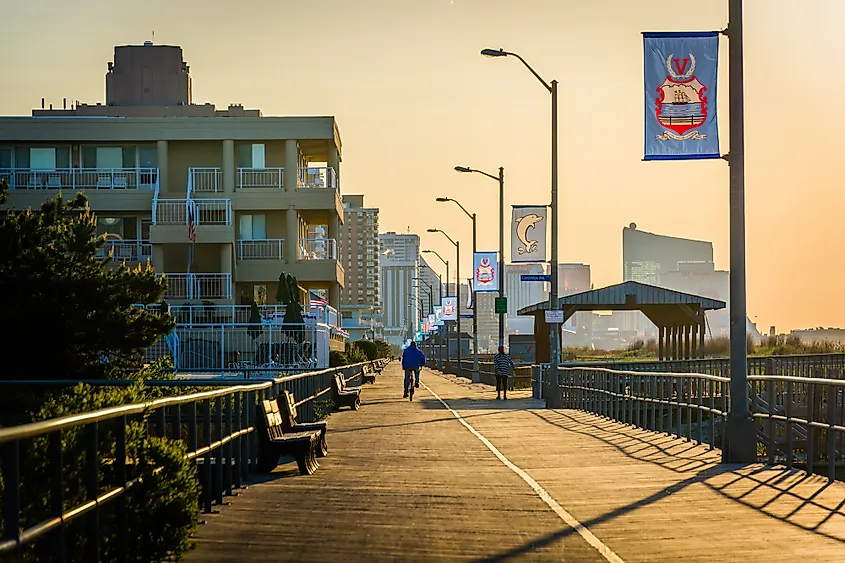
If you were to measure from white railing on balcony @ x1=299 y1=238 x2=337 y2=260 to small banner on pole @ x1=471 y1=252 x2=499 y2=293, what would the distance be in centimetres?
829

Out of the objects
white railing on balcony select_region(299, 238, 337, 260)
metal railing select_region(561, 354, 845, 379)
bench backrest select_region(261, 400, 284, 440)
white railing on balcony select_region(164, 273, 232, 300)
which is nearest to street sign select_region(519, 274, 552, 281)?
metal railing select_region(561, 354, 845, 379)

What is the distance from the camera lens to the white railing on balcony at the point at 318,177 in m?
67.4

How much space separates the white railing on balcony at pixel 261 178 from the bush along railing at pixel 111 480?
169ft

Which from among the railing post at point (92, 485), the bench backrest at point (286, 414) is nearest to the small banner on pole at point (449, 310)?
the bench backrest at point (286, 414)

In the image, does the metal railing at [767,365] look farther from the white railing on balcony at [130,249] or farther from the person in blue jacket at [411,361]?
the white railing on balcony at [130,249]

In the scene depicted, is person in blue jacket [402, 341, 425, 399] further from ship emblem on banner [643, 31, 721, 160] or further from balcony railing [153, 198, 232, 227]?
ship emblem on banner [643, 31, 721, 160]

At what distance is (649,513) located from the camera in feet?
43.1

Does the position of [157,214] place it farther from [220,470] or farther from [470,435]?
[220,470]

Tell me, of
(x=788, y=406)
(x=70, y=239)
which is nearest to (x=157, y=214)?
(x=70, y=239)

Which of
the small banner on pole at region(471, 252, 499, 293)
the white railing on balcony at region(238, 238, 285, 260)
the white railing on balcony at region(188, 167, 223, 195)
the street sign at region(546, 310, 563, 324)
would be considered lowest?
the street sign at region(546, 310, 563, 324)

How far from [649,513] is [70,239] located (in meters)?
21.4

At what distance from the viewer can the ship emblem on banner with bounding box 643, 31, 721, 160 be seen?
62.1 ft

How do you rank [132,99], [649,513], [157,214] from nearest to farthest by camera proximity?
[649,513] → [157,214] → [132,99]

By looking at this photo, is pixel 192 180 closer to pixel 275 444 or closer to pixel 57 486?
pixel 275 444
